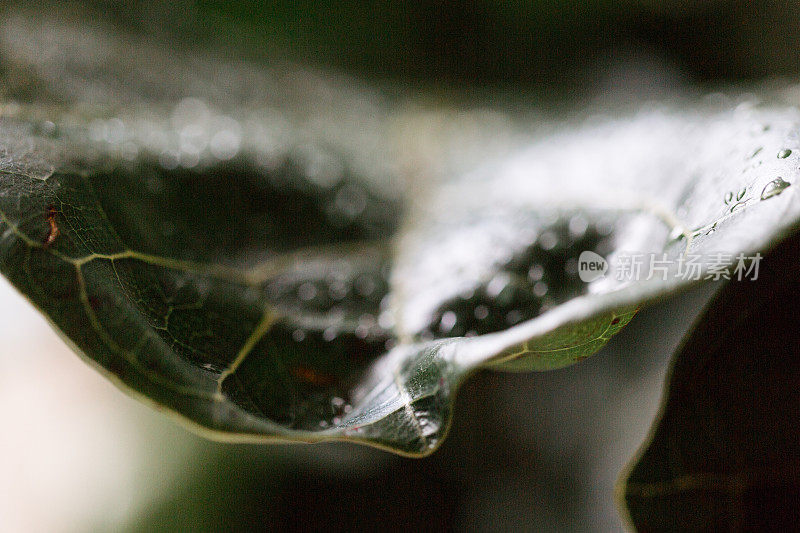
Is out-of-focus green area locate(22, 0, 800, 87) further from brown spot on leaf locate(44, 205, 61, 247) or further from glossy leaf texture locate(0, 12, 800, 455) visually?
brown spot on leaf locate(44, 205, 61, 247)

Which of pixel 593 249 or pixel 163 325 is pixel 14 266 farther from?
pixel 593 249

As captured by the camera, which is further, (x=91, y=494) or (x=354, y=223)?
(x=91, y=494)

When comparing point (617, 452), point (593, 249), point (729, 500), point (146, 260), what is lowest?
point (617, 452)

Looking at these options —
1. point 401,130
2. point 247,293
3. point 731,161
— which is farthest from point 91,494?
point 731,161

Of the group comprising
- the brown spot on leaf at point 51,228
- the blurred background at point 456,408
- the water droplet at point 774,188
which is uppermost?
the brown spot on leaf at point 51,228

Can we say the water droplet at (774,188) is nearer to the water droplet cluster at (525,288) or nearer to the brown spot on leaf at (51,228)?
the water droplet cluster at (525,288)

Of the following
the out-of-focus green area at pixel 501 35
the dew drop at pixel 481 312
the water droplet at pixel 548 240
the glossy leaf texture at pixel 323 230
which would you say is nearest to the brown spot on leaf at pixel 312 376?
the glossy leaf texture at pixel 323 230
